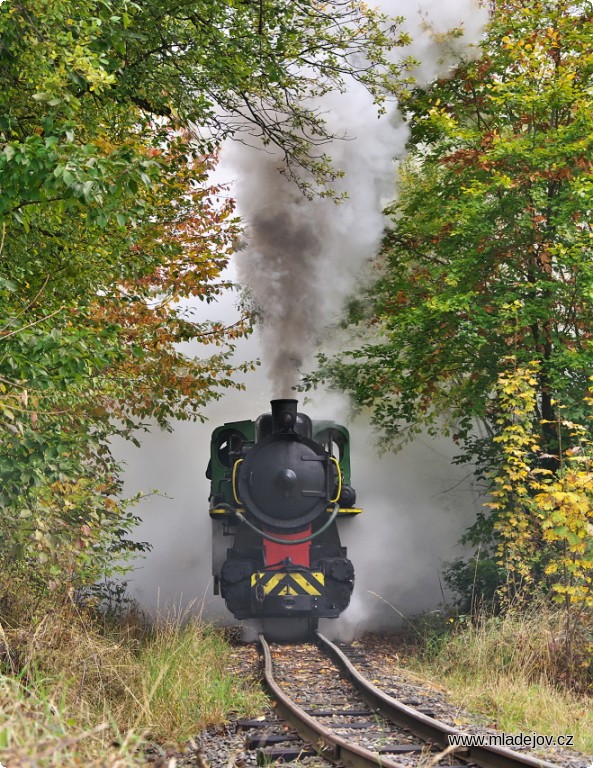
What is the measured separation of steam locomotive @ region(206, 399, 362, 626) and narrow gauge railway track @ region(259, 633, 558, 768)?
1660 millimetres

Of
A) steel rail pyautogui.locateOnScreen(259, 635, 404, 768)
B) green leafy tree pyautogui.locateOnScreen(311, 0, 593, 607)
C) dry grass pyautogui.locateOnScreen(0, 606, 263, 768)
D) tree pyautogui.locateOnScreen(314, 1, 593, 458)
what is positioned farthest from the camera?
tree pyautogui.locateOnScreen(314, 1, 593, 458)

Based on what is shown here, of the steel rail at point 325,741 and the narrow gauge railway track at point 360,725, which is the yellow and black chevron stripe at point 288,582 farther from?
the steel rail at point 325,741

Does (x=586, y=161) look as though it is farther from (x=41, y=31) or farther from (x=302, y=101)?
(x=41, y=31)

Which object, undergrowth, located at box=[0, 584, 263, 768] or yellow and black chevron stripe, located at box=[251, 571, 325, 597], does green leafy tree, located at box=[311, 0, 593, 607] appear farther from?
undergrowth, located at box=[0, 584, 263, 768]

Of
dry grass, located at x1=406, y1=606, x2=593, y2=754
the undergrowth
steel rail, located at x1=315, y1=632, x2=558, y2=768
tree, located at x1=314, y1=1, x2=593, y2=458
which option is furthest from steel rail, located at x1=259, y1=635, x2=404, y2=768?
tree, located at x1=314, y1=1, x2=593, y2=458

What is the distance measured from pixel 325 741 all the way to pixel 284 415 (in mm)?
5552

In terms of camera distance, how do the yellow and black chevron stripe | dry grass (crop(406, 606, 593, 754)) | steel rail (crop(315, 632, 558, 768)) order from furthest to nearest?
the yellow and black chevron stripe → dry grass (crop(406, 606, 593, 754)) → steel rail (crop(315, 632, 558, 768))

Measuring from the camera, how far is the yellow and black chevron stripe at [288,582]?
10.0 meters

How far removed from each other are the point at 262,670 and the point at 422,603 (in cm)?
589

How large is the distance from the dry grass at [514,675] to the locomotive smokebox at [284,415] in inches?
121

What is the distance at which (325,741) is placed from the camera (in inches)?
212

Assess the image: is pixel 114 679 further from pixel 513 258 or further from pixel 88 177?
pixel 513 258

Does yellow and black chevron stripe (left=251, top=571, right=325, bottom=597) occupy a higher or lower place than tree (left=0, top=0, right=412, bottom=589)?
lower

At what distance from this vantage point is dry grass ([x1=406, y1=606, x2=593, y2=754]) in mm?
5805
